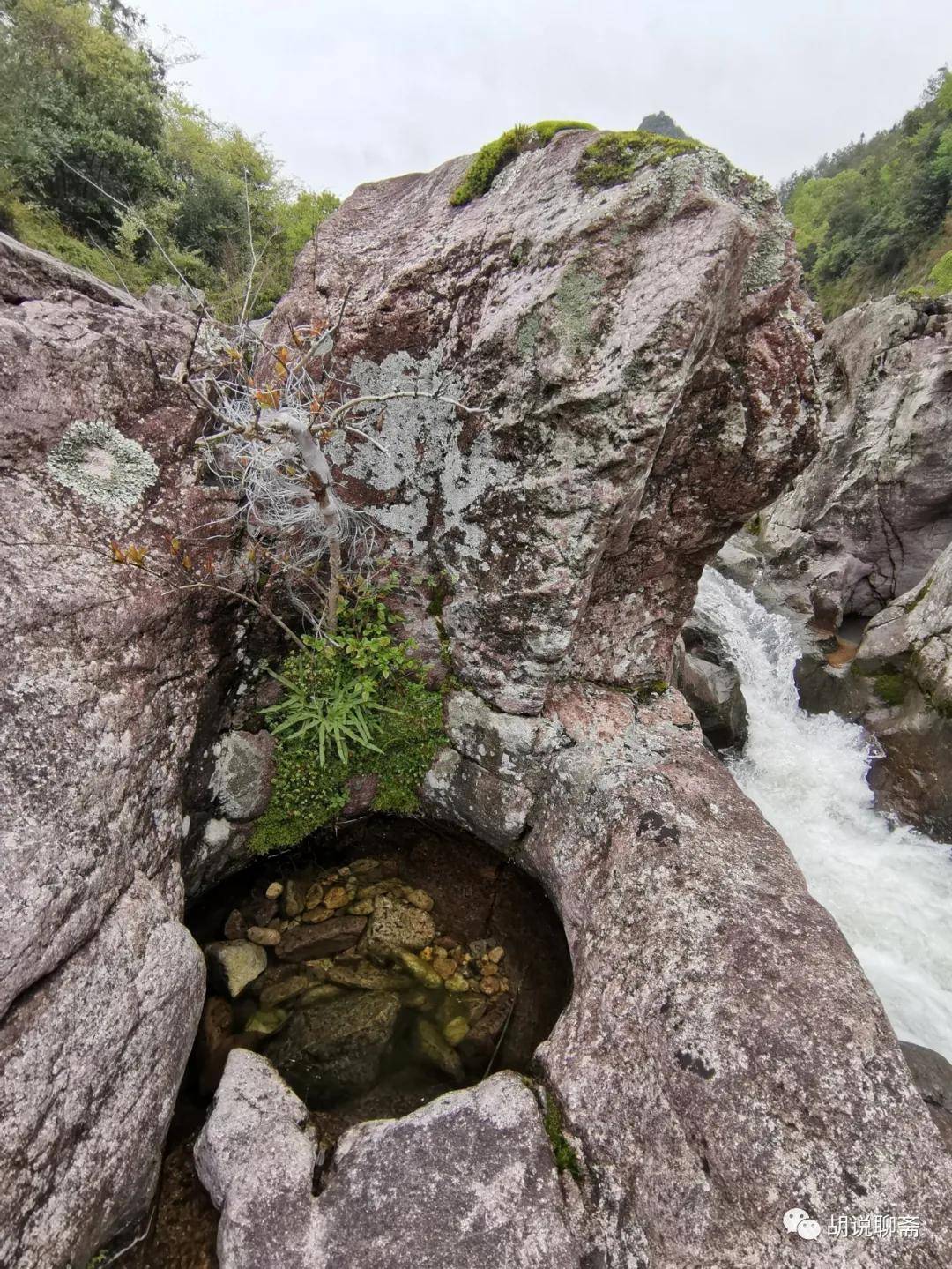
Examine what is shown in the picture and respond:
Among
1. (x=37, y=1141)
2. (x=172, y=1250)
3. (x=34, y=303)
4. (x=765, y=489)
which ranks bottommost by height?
(x=172, y=1250)

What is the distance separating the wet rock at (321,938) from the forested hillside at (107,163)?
11.5m

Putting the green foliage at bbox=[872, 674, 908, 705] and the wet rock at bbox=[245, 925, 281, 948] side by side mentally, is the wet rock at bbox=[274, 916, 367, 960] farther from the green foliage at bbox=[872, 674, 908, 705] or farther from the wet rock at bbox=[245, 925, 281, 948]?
the green foliage at bbox=[872, 674, 908, 705]

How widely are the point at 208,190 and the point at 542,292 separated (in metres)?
21.0

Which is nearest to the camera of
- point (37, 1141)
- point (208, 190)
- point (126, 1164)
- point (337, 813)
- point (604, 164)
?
point (37, 1141)

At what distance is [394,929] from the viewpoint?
4699 mm

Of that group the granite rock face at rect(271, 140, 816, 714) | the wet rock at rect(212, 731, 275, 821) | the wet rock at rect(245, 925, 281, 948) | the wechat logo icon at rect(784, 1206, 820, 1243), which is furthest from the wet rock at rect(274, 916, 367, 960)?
the wechat logo icon at rect(784, 1206, 820, 1243)

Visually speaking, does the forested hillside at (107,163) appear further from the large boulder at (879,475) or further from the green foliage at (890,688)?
the large boulder at (879,475)

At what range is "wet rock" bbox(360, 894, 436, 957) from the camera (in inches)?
181

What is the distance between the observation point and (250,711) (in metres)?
4.91

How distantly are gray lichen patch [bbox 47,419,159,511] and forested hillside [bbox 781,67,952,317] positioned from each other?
2832 centimetres

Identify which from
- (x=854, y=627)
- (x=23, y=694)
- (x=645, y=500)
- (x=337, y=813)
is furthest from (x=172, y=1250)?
(x=854, y=627)

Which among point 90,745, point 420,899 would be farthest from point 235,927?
point 90,745

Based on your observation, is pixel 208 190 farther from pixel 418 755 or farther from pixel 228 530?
pixel 418 755

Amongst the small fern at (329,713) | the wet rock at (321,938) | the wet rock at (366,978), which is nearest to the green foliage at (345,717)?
the small fern at (329,713)
